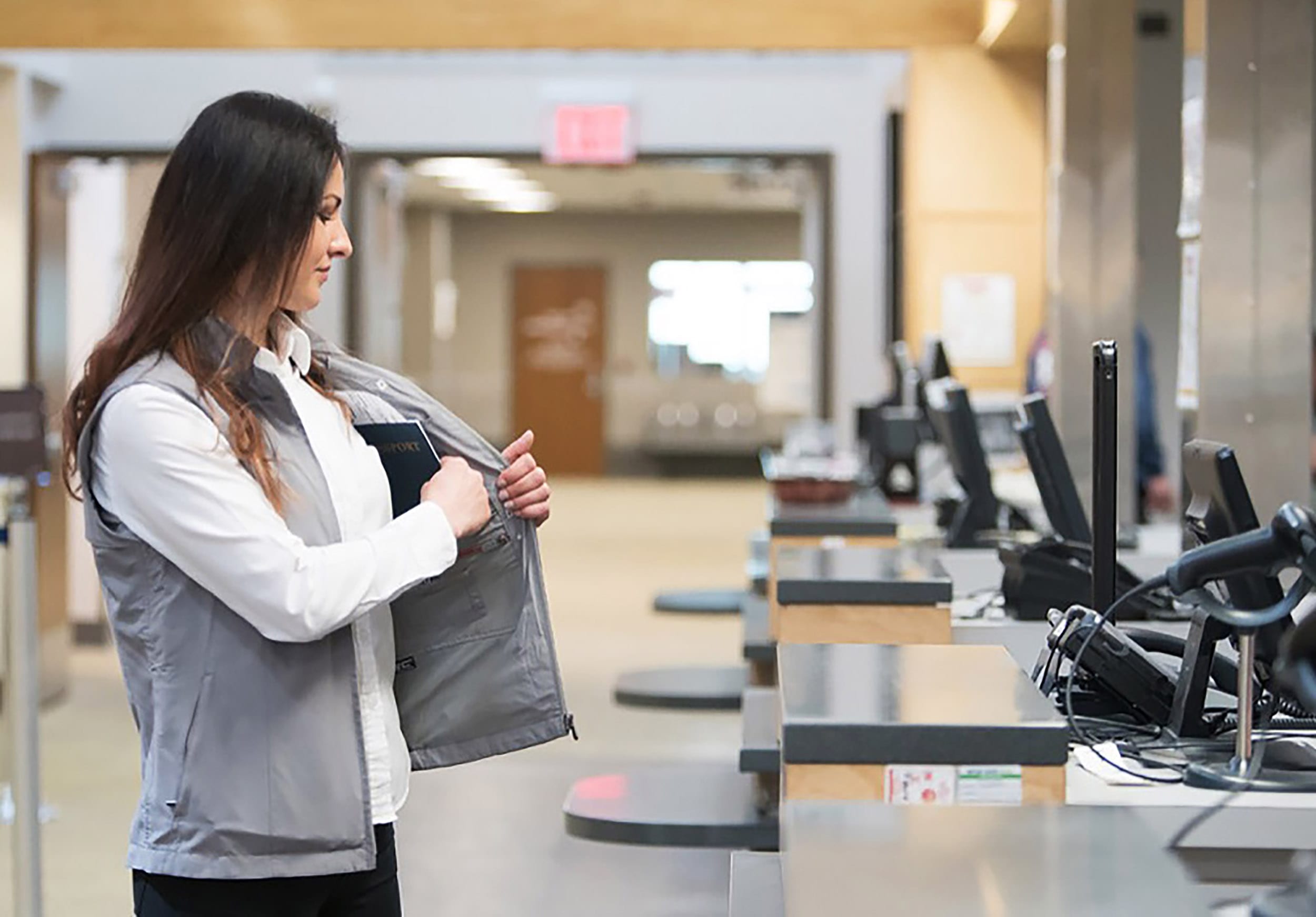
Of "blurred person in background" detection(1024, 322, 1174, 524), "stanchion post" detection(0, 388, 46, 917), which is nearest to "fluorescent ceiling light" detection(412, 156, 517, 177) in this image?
"blurred person in background" detection(1024, 322, 1174, 524)

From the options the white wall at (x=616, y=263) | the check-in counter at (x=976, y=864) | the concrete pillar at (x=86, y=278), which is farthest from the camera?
the white wall at (x=616, y=263)

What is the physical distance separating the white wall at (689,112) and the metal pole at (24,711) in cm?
717

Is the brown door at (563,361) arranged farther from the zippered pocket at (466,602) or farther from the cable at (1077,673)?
the zippered pocket at (466,602)

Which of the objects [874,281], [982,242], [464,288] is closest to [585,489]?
[464,288]

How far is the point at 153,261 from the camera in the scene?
7.03 ft

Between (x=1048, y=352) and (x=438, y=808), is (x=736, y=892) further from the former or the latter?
(x=1048, y=352)

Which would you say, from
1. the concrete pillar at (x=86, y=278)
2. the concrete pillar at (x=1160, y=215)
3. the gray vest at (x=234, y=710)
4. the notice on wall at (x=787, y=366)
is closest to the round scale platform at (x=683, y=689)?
the concrete pillar at (x=1160, y=215)

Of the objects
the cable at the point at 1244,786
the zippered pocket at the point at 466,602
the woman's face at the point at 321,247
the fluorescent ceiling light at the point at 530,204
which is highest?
the fluorescent ceiling light at the point at 530,204

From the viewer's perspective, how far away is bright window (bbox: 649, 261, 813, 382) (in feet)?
79.6

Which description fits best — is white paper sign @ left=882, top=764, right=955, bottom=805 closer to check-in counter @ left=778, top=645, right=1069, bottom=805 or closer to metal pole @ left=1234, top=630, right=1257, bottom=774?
check-in counter @ left=778, top=645, right=1069, bottom=805

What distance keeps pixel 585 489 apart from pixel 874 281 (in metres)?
10.6

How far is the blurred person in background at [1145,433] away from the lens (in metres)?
7.29

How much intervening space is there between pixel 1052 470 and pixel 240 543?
2.09m

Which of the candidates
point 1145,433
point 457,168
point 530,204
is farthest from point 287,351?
point 530,204
